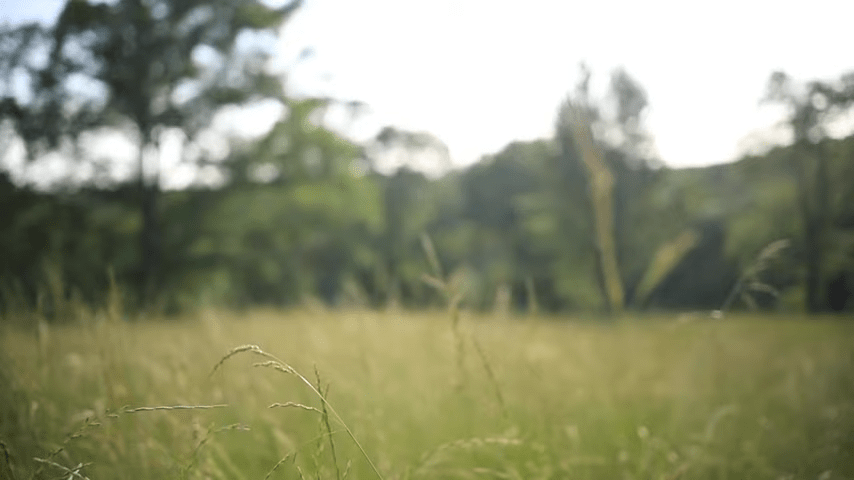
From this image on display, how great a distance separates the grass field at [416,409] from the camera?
Result: 1293 millimetres

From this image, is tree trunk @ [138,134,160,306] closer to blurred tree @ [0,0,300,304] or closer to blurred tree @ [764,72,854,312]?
blurred tree @ [0,0,300,304]

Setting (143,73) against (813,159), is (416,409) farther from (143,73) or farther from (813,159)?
(143,73)

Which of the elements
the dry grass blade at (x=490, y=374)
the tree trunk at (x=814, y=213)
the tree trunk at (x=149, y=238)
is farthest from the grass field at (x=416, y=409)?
the tree trunk at (x=149, y=238)

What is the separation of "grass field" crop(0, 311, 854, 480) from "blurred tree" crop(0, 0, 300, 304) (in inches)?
67.6

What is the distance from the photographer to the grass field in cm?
129

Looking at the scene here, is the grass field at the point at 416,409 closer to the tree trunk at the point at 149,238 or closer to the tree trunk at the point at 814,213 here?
the tree trunk at the point at 814,213

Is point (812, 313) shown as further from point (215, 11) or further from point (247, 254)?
point (247, 254)

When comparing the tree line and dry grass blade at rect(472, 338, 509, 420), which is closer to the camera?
dry grass blade at rect(472, 338, 509, 420)

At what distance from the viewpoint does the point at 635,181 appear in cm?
1451

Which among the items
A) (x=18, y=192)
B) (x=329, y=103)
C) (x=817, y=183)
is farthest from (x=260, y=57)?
(x=817, y=183)

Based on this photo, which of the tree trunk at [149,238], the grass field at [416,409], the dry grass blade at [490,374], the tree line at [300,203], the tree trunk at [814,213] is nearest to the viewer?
the dry grass blade at [490,374]

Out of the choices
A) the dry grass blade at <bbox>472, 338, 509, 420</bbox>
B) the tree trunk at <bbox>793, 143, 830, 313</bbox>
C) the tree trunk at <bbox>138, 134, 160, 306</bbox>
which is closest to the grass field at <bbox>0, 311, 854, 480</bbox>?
the dry grass blade at <bbox>472, 338, 509, 420</bbox>

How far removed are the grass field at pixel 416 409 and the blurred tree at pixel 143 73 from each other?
1.72m

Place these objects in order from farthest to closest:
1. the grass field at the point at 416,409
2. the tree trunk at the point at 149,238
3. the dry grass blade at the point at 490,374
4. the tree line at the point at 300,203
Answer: the tree trunk at the point at 149,238
the tree line at the point at 300,203
the grass field at the point at 416,409
the dry grass blade at the point at 490,374
